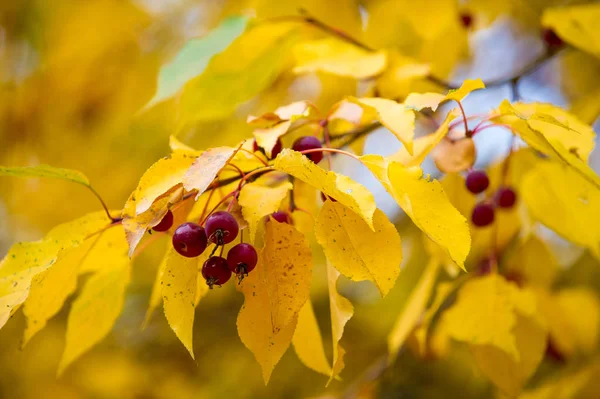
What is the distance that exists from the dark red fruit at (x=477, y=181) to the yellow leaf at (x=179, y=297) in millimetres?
422

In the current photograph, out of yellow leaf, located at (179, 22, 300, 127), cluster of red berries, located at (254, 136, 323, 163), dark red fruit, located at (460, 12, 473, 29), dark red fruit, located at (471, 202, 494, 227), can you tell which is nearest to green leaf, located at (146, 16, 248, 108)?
yellow leaf, located at (179, 22, 300, 127)

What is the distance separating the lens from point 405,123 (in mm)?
618

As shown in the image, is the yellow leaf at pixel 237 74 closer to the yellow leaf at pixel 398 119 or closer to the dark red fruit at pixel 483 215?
the yellow leaf at pixel 398 119

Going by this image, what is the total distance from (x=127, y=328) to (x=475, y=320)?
1.80 m

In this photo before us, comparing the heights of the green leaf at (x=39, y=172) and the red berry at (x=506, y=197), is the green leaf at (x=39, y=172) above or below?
above

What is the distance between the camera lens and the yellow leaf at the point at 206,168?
532 mm

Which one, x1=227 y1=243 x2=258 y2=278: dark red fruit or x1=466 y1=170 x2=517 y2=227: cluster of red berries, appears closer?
x1=227 y1=243 x2=258 y2=278: dark red fruit

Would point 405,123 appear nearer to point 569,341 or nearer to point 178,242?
point 178,242

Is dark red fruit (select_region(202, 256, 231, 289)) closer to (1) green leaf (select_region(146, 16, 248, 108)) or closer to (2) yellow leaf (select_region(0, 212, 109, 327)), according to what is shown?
(2) yellow leaf (select_region(0, 212, 109, 327))

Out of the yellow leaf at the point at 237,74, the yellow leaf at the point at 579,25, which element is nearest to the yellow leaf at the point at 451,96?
the yellow leaf at the point at 237,74

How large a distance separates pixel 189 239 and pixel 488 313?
1.82 feet

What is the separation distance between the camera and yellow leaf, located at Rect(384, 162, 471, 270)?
1.80 feet

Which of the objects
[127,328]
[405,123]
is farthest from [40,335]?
[405,123]

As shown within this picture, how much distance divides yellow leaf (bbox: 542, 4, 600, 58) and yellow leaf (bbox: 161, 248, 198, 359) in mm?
765
